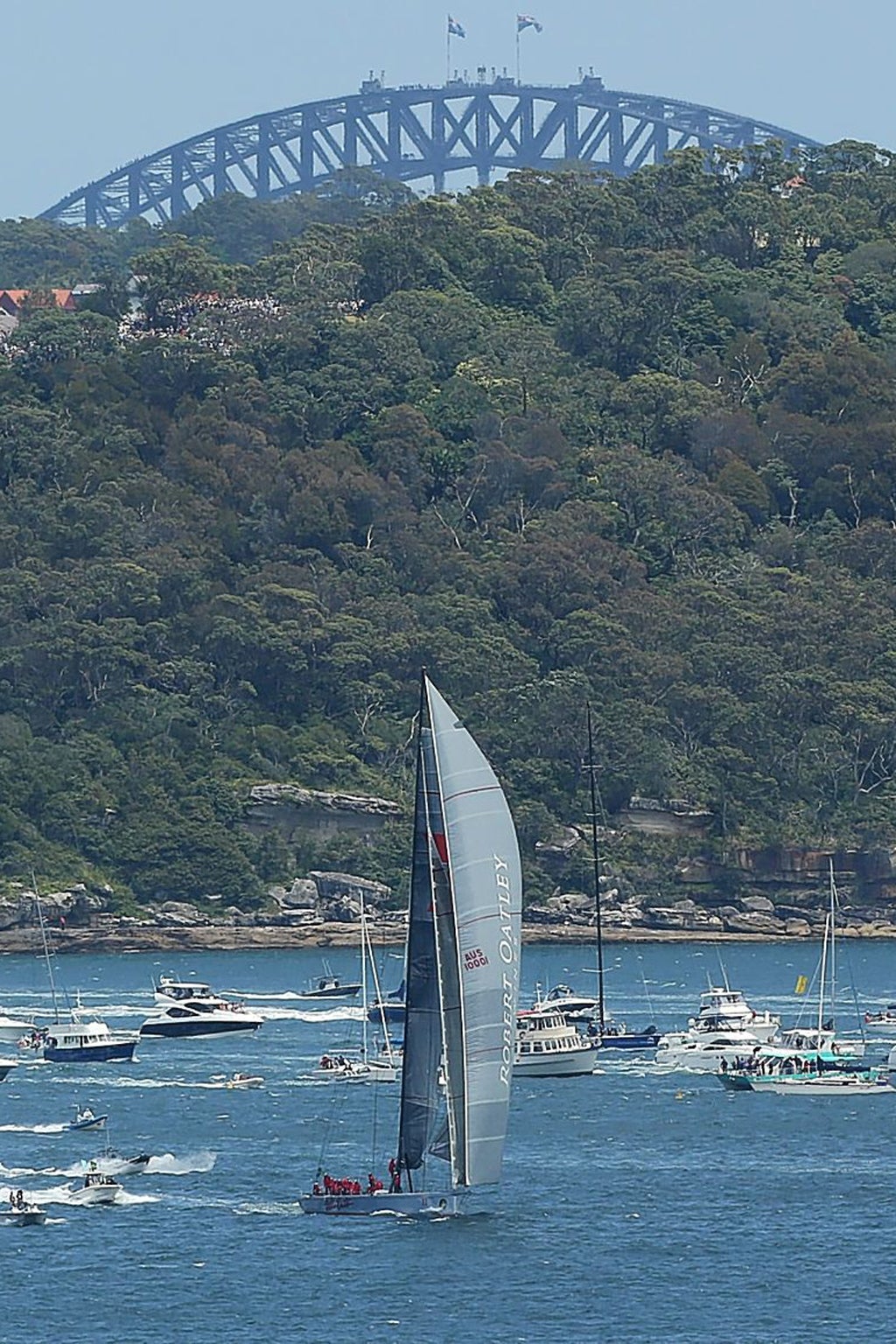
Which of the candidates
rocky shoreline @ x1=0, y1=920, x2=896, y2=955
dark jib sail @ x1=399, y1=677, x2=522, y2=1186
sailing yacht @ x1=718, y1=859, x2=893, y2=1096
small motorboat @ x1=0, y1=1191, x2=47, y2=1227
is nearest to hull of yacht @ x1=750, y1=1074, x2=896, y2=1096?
sailing yacht @ x1=718, y1=859, x2=893, y2=1096

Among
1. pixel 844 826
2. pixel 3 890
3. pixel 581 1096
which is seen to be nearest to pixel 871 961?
pixel 844 826

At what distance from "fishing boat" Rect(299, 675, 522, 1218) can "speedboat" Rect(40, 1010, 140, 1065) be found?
31963 mm

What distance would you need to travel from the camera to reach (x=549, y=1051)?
253 feet

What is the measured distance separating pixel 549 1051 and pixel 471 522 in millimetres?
76240

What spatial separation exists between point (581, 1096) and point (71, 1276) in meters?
25.1

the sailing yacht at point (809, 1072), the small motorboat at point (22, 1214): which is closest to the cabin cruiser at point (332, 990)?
the sailing yacht at point (809, 1072)

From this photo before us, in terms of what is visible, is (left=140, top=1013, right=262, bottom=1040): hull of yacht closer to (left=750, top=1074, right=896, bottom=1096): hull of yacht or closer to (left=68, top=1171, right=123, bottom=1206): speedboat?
(left=750, top=1074, right=896, bottom=1096): hull of yacht

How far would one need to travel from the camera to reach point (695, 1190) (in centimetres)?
6072

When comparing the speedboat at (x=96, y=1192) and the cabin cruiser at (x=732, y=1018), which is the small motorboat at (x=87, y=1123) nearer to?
the speedboat at (x=96, y=1192)

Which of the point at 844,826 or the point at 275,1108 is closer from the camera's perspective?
the point at 275,1108

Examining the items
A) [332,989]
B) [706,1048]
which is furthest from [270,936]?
[706,1048]

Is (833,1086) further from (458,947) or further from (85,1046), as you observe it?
(458,947)

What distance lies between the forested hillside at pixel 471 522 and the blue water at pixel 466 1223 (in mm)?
45950

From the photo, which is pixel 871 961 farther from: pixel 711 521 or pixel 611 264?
pixel 611 264
